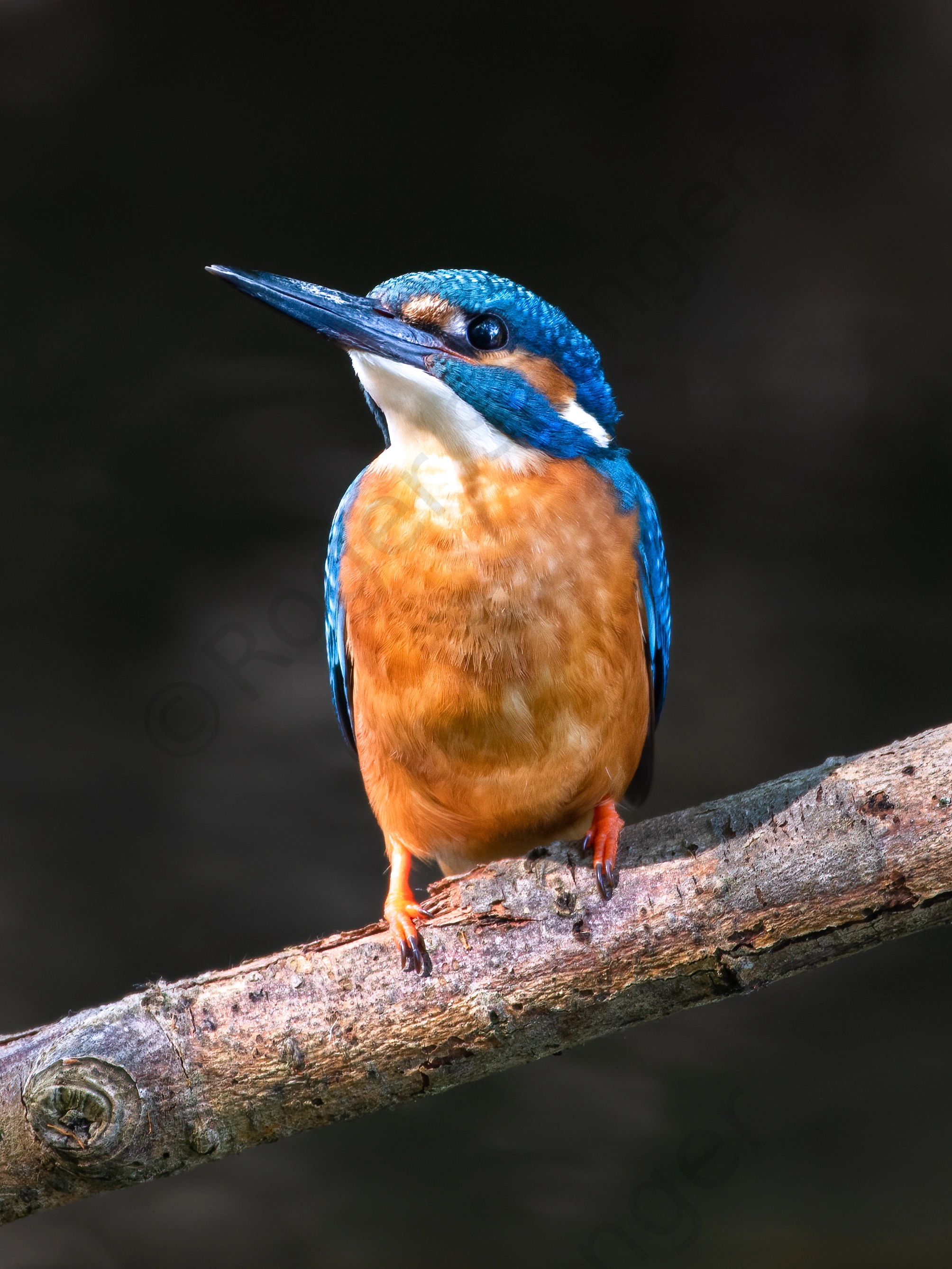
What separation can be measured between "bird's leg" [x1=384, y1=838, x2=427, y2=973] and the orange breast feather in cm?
15

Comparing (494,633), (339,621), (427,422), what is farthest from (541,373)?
(339,621)

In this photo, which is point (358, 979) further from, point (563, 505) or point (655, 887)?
point (563, 505)

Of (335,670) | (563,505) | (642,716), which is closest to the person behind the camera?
(563,505)

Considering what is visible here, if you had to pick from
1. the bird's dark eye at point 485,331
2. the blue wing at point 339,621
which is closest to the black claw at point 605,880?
the blue wing at point 339,621

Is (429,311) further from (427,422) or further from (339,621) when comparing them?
(339,621)

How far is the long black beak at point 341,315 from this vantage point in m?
1.91

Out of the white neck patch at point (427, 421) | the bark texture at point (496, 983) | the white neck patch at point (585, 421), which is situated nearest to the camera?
the bark texture at point (496, 983)

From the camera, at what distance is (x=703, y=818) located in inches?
77.4

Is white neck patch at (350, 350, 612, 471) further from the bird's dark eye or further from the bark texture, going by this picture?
the bark texture

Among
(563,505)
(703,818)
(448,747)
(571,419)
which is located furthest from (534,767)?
(571,419)

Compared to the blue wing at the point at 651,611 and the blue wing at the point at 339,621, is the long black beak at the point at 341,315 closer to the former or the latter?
the blue wing at the point at 339,621

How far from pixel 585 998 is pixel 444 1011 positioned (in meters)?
0.23

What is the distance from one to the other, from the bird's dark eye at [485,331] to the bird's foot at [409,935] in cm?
102

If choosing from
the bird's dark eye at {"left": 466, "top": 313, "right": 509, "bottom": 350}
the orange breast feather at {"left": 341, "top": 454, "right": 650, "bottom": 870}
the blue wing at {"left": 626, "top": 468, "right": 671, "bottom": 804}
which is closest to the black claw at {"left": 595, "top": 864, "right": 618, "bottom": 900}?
the orange breast feather at {"left": 341, "top": 454, "right": 650, "bottom": 870}
